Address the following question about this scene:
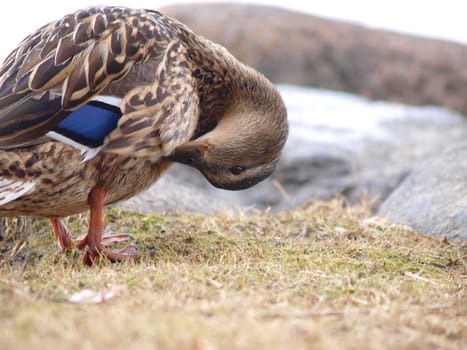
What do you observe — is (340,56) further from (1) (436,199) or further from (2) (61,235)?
(2) (61,235)

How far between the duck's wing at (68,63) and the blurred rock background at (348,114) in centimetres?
171

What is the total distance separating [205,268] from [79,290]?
0.71 metres

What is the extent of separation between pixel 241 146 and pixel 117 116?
0.83m

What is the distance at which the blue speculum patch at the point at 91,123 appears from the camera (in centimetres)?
353

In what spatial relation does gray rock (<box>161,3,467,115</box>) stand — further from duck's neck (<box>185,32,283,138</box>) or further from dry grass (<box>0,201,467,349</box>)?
duck's neck (<box>185,32,283,138</box>)

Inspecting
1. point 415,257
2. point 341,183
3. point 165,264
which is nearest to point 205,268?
point 165,264

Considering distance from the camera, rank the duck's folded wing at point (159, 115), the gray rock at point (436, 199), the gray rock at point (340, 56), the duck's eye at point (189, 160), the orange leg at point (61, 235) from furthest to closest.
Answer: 1. the gray rock at point (340, 56)
2. the gray rock at point (436, 199)
3. the orange leg at point (61, 235)
4. the duck's eye at point (189, 160)
5. the duck's folded wing at point (159, 115)

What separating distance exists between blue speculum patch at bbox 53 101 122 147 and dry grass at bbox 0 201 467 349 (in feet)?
2.33

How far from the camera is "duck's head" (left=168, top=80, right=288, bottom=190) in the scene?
404 centimetres

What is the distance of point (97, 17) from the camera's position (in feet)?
12.6

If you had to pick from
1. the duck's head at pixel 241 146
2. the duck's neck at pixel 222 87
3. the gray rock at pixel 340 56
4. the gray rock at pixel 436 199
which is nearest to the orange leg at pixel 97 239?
the duck's head at pixel 241 146

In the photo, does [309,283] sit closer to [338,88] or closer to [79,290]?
[79,290]

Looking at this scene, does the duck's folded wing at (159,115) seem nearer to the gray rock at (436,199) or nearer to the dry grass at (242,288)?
the dry grass at (242,288)

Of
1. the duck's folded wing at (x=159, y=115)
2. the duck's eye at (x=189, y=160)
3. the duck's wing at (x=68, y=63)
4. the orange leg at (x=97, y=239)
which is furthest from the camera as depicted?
the duck's eye at (x=189, y=160)
